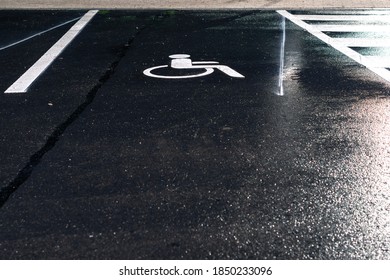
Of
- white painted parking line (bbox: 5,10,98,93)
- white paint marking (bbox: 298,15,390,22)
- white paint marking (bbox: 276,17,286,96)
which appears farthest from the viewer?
white paint marking (bbox: 298,15,390,22)

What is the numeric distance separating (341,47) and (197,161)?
560cm

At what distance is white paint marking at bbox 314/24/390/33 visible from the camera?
11.4 meters

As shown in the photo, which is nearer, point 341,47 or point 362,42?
point 341,47

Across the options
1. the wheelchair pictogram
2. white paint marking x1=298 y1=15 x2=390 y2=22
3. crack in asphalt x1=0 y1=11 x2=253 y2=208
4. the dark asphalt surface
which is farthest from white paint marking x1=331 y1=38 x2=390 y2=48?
crack in asphalt x1=0 y1=11 x2=253 y2=208

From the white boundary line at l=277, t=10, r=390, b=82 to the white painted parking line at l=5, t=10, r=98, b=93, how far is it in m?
4.53

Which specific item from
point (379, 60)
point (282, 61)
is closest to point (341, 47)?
point (379, 60)

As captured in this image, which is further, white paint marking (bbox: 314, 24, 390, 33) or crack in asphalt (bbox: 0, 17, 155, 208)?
white paint marking (bbox: 314, 24, 390, 33)

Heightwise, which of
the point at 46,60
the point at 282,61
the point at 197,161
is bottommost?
the point at 197,161

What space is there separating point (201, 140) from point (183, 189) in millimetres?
1122

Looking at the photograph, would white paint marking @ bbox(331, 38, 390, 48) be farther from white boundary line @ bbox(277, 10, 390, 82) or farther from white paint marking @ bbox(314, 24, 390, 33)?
white paint marking @ bbox(314, 24, 390, 33)

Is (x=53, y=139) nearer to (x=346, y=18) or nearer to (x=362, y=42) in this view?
(x=362, y=42)

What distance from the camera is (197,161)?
524 centimetres

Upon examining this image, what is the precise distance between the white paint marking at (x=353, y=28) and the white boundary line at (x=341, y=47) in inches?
8.8

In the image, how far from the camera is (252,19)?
40.6ft
